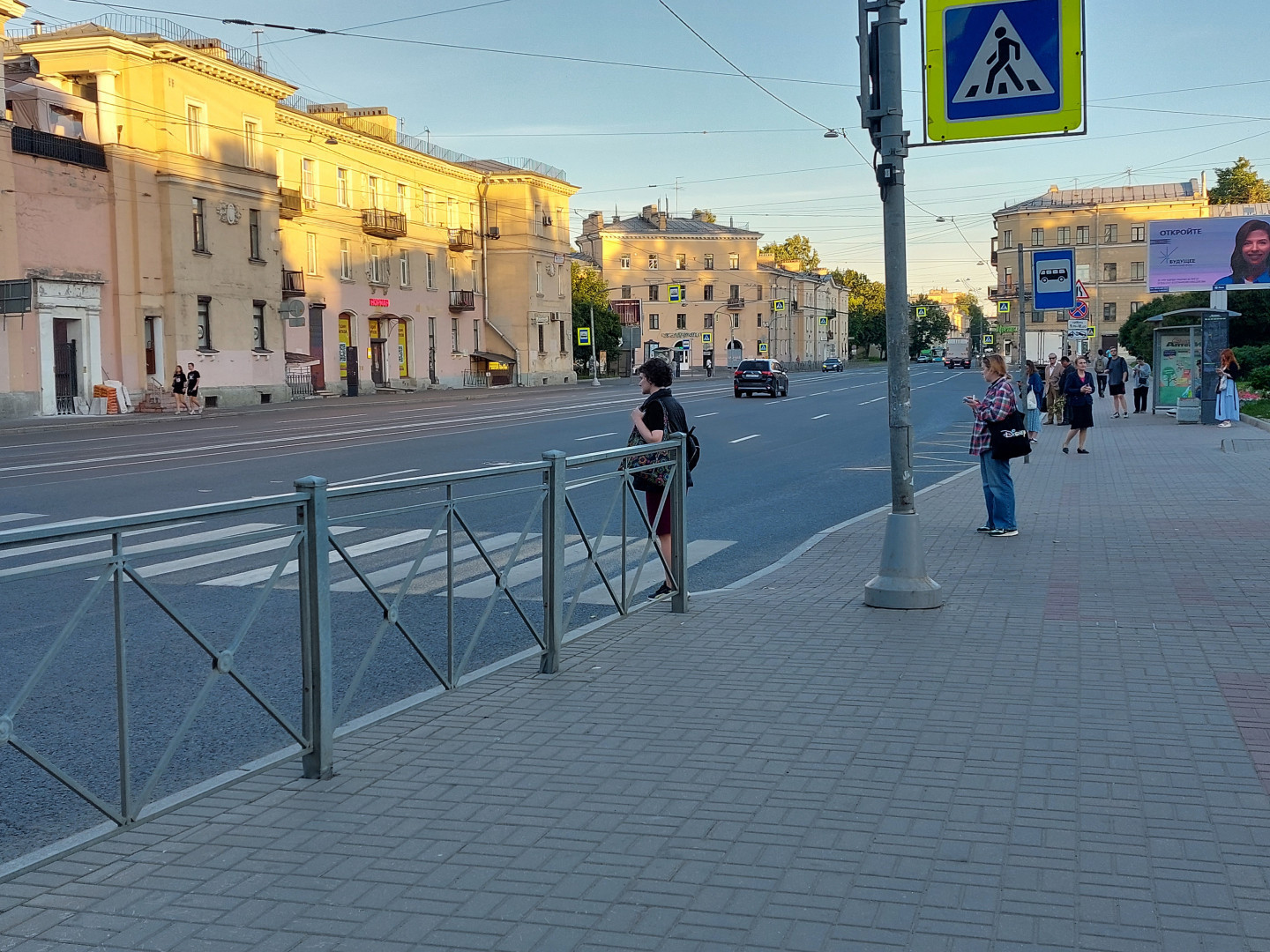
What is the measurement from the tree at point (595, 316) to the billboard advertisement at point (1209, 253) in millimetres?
52630

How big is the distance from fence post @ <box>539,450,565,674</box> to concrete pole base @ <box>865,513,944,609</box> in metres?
2.72

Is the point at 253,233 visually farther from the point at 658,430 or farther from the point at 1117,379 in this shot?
the point at 658,430

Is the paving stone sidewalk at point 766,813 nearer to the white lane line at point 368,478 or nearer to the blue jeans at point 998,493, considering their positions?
the blue jeans at point 998,493

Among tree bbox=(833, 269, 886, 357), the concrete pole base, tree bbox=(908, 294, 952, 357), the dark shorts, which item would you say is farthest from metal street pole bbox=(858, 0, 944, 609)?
tree bbox=(908, 294, 952, 357)

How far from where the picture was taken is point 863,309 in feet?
537

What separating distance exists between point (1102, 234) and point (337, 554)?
351ft

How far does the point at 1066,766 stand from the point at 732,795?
1.44 m

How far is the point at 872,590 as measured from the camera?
8.77 meters

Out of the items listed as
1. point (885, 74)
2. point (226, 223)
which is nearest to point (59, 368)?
point (226, 223)

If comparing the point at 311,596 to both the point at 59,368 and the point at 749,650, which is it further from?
the point at 59,368

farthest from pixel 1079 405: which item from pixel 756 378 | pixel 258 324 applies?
pixel 258 324

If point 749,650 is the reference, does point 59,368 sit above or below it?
above

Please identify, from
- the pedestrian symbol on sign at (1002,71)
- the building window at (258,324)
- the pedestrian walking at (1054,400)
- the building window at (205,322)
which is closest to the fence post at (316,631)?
the pedestrian symbol on sign at (1002,71)

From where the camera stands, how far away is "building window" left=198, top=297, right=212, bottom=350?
43781 mm
